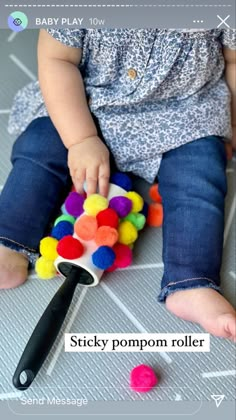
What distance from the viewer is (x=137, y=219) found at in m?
0.74

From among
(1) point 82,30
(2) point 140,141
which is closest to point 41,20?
(1) point 82,30

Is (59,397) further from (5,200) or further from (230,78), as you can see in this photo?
(230,78)

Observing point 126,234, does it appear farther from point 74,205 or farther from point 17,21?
Result: point 17,21

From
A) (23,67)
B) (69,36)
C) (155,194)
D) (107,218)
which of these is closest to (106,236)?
(107,218)

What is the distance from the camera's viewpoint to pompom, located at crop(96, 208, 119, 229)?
703 millimetres

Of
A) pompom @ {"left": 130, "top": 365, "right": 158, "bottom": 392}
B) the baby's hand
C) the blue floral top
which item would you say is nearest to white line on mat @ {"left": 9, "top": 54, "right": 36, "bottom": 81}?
the blue floral top

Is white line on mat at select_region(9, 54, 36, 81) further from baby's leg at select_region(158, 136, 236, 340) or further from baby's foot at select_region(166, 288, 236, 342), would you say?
baby's foot at select_region(166, 288, 236, 342)

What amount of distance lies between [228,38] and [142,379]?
16.4 inches

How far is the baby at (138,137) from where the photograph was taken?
2.32 feet

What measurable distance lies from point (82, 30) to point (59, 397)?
409 millimetres

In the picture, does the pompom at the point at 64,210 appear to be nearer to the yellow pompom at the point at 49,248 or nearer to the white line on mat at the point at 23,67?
the yellow pompom at the point at 49,248

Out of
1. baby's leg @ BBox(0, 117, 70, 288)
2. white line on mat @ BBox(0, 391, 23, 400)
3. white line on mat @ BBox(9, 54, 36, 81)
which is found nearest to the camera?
white line on mat @ BBox(0, 391, 23, 400)

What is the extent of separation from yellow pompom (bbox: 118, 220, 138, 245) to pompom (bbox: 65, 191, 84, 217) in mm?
53

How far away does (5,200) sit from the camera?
28.8 inches
